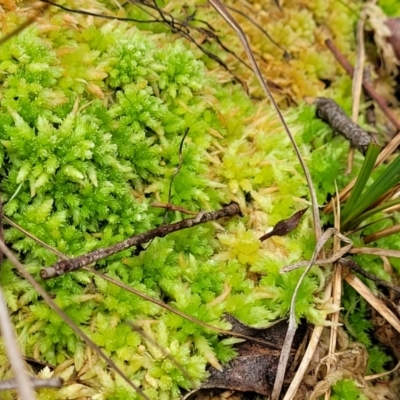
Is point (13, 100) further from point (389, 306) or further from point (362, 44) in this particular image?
point (362, 44)

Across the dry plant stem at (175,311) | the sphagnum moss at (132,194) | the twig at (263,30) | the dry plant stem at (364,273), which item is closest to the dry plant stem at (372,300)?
the dry plant stem at (364,273)

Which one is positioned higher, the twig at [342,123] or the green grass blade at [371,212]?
the twig at [342,123]

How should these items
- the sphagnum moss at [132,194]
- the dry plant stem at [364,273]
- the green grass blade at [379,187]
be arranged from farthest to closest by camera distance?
1. the dry plant stem at [364,273]
2. the green grass blade at [379,187]
3. the sphagnum moss at [132,194]

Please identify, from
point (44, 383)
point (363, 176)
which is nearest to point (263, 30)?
point (363, 176)

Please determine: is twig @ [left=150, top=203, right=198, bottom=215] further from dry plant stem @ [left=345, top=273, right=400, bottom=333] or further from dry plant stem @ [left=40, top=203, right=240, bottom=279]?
dry plant stem @ [left=345, top=273, right=400, bottom=333]

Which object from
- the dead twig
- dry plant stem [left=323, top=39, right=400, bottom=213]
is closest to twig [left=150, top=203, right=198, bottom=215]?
the dead twig

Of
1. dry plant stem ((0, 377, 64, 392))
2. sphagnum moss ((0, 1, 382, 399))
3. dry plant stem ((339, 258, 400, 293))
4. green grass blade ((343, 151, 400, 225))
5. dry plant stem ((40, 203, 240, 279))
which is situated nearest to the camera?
dry plant stem ((0, 377, 64, 392))

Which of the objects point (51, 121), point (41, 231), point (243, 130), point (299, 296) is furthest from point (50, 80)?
point (299, 296)

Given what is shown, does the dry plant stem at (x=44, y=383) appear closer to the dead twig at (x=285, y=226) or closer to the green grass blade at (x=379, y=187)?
the dead twig at (x=285, y=226)
